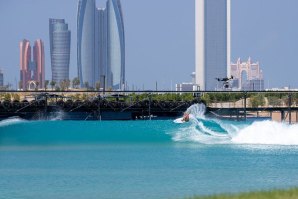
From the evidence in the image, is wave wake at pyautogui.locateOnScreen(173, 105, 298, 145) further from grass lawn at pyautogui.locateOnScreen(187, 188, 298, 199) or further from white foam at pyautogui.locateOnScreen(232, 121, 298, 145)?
grass lawn at pyautogui.locateOnScreen(187, 188, 298, 199)

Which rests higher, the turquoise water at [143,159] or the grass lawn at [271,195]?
the grass lawn at [271,195]

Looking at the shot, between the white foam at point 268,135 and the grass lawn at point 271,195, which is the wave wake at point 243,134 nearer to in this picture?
the white foam at point 268,135

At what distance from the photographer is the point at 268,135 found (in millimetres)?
48688

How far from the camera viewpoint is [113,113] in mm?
78562

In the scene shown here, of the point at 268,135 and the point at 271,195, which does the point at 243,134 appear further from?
the point at 271,195

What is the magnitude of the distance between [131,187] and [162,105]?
55.7 m

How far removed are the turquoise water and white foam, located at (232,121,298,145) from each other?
0.05 m

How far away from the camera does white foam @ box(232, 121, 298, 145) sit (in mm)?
47156

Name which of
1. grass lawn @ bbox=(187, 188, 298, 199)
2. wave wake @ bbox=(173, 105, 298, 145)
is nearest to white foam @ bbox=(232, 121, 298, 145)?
wave wake @ bbox=(173, 105, 298, 145)

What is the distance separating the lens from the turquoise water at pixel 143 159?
24.6 m

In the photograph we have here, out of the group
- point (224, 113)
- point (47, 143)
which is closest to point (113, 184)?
point (47, 143)

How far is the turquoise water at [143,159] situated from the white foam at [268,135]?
49mm

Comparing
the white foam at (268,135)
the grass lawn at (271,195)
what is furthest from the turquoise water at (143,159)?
the grass lawn at (271,195)

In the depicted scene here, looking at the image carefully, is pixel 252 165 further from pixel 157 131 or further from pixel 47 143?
pixel 157 131
